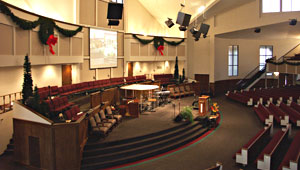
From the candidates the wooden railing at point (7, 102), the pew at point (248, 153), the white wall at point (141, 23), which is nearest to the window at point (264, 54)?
the white wall at point (141, 23)

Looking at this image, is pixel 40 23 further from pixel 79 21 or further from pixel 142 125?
pixel 142 125

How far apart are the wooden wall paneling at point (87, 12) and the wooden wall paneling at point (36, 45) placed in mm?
5283

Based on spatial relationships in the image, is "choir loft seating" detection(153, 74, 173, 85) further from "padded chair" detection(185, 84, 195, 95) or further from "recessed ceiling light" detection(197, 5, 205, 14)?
"recessed ceiling light" detection(197, 5, 205, 14)

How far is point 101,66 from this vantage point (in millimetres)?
17594

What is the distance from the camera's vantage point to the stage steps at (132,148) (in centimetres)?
820

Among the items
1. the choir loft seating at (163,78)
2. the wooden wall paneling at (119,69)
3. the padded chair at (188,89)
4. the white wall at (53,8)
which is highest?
the white wall at (53,8)

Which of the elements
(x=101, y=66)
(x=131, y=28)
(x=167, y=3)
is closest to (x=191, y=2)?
(x=167, y=3)

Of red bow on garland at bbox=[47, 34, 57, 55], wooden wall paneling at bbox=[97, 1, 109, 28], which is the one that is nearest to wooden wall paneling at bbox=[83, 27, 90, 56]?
wooden wall paneling at bbox=[97, 1, 109, 28]

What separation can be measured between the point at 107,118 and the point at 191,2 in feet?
34.9

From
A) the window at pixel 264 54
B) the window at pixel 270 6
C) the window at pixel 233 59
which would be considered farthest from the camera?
the window at pixel 264 54

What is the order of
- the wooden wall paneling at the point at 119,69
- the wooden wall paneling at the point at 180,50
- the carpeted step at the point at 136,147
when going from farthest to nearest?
the wooden wall paneling at the point at 180,50, the wooden wall paneling at the point at 119,69, the carpeted step at the point at 136,147

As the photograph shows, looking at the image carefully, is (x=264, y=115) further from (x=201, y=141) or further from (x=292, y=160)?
(x=292, y=160)

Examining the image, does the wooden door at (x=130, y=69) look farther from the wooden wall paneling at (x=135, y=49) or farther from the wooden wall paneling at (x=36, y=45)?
the wooden wall paneling at (x=36, y=45)

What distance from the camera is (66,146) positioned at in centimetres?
755
